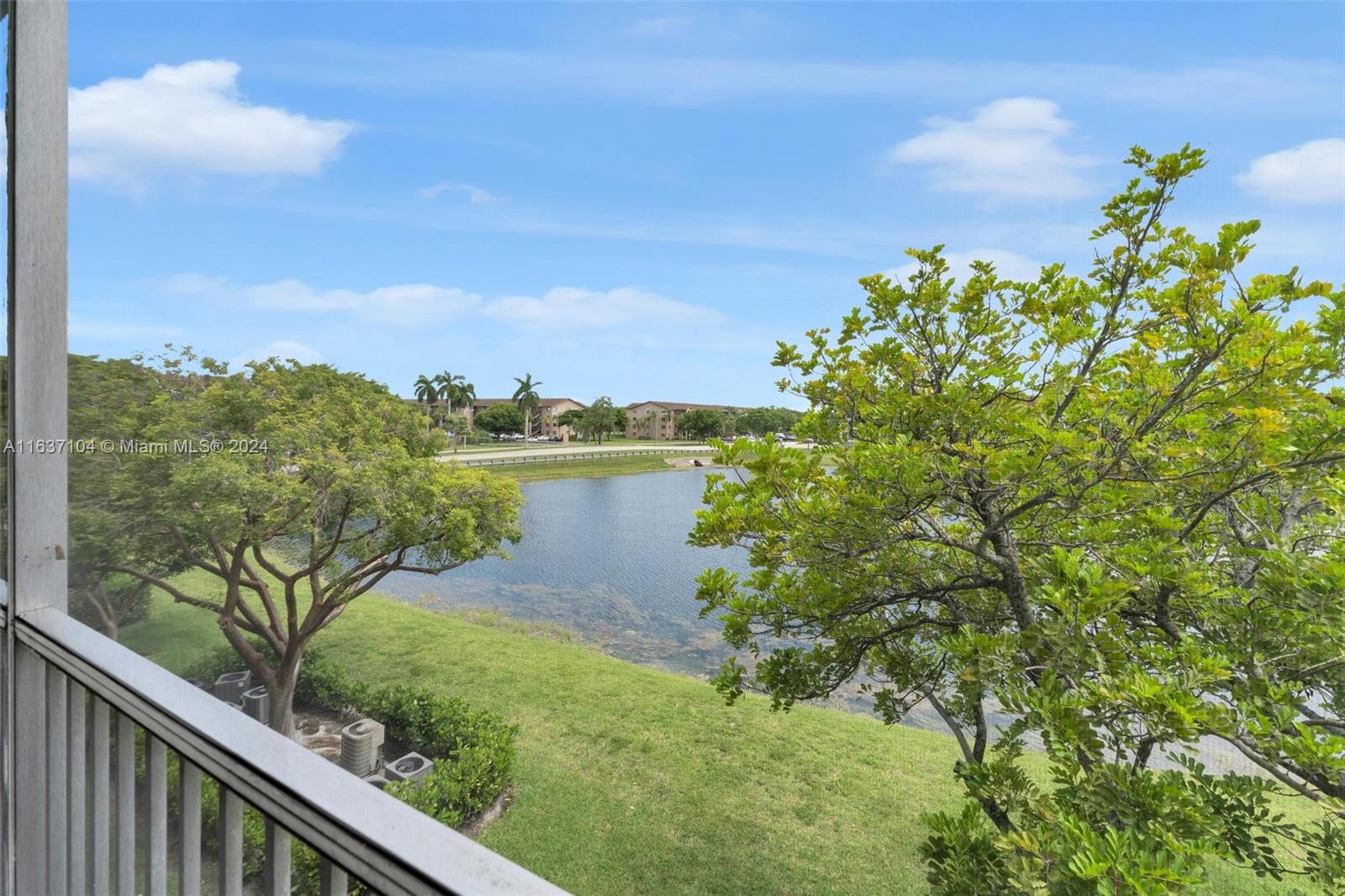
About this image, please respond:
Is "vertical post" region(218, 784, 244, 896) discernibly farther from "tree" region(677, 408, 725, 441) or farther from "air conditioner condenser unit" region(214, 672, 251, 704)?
"air conditioner condenser unit" region(214, 672, 251, 704)

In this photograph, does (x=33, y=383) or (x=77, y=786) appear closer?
(x=77, y=786)

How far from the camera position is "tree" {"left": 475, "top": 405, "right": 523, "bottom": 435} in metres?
4.49

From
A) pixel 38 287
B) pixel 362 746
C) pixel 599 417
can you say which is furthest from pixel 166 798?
pixel 362 746

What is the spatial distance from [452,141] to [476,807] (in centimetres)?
316

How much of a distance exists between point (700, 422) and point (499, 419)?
7.65 ft

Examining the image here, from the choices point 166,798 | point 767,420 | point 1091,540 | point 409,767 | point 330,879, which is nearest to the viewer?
point 330,879

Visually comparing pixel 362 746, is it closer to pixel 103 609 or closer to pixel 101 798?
pixel 103 609

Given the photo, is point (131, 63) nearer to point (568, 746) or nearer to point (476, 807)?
point (476, 807)

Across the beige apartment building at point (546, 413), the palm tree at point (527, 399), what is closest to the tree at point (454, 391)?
the beige apartment building at point (546, 413)

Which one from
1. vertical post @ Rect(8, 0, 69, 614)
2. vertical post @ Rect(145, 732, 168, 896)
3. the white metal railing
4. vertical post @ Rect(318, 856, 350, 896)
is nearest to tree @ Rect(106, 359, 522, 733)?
vertical post @ Rect(8, 0, 69, 614)

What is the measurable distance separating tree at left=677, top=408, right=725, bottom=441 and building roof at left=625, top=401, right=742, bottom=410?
0.01 meters

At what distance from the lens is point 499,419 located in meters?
4.62

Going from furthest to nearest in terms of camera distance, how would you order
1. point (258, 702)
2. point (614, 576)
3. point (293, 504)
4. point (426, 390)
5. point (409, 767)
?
point (426, 390) < point (258, 702) < point (614, 576) < point (293, 504) < point (409, 767)

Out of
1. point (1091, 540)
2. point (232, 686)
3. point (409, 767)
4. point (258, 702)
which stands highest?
point (1091, 540)
